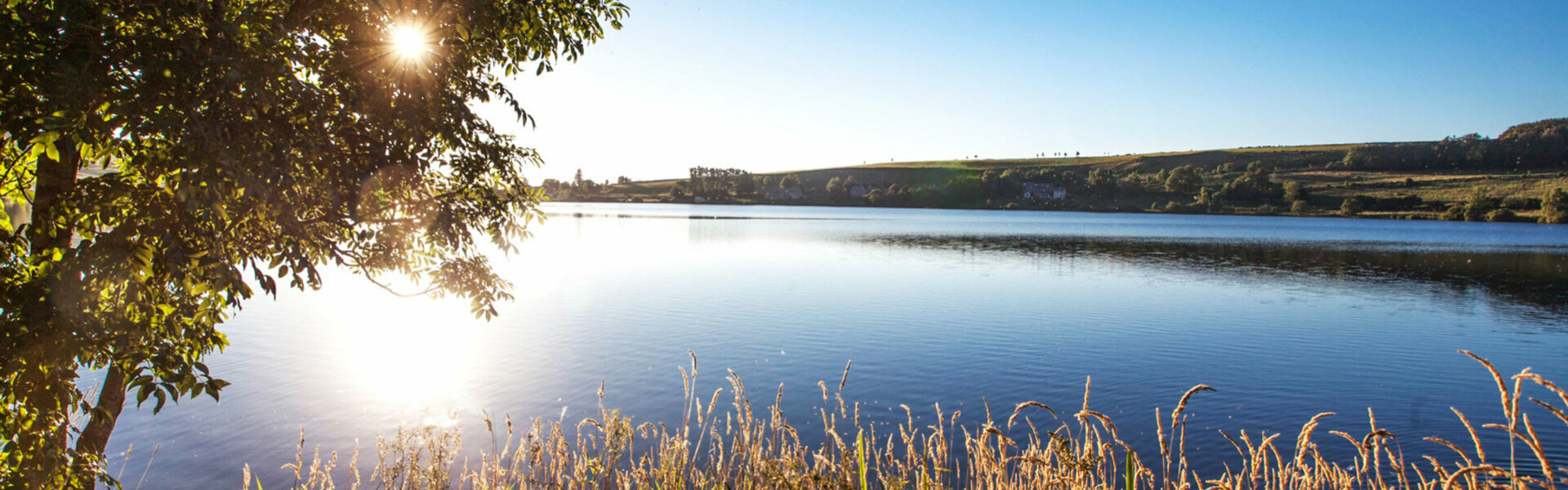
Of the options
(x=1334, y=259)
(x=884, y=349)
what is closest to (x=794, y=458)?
(x=884, y=349)

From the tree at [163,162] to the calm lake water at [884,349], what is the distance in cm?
801

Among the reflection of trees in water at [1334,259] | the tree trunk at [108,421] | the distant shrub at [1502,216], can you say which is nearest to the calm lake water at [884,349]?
the reflection of trees in water at [1334,259]

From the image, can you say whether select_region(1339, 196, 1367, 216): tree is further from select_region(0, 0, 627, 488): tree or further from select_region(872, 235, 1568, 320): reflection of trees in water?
select_region(0, 0, 627, 488): tree

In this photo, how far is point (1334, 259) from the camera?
190 ft

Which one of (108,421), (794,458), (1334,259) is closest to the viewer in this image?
(108,421)

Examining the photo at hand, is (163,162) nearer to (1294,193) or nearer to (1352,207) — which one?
(1352,207)

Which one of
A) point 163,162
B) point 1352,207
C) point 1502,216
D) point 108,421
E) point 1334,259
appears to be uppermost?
point 163,162

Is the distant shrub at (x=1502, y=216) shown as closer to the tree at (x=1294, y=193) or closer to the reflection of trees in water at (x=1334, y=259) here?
the tree at (x=1294, y=193)

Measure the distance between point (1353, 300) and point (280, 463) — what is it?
40.7m

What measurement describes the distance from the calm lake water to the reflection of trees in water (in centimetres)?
64

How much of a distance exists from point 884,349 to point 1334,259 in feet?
169

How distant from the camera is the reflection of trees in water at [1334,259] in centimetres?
4231

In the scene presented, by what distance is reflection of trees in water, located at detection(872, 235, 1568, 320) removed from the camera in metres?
42.3

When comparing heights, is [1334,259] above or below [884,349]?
below
